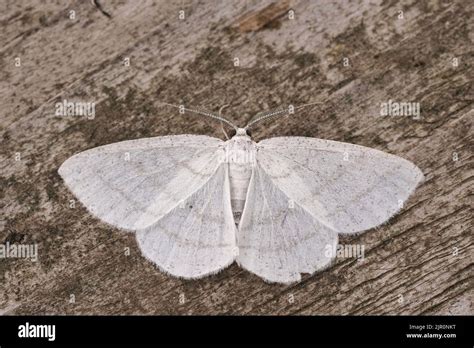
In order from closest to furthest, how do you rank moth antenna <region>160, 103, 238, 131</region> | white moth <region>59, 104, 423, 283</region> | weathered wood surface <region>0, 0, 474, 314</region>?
white moth <region>59, 104, 423, 283</region> → weathered wood surface <region>0, 0, 474, 314</region> → moth antenna <region>160, 103, 238, 131</region>

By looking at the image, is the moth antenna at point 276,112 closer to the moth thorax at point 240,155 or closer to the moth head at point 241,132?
the moth head at point 241,132

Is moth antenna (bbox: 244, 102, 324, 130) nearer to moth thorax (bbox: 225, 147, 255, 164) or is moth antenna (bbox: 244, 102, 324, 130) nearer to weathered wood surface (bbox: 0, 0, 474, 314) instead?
weathered wood surface (bbox: 0, 0, 474, 314)

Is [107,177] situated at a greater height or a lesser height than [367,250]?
greater

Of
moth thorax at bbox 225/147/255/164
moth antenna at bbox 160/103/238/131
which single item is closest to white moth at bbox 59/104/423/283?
moth thorax at bbox 225/147/255/164
